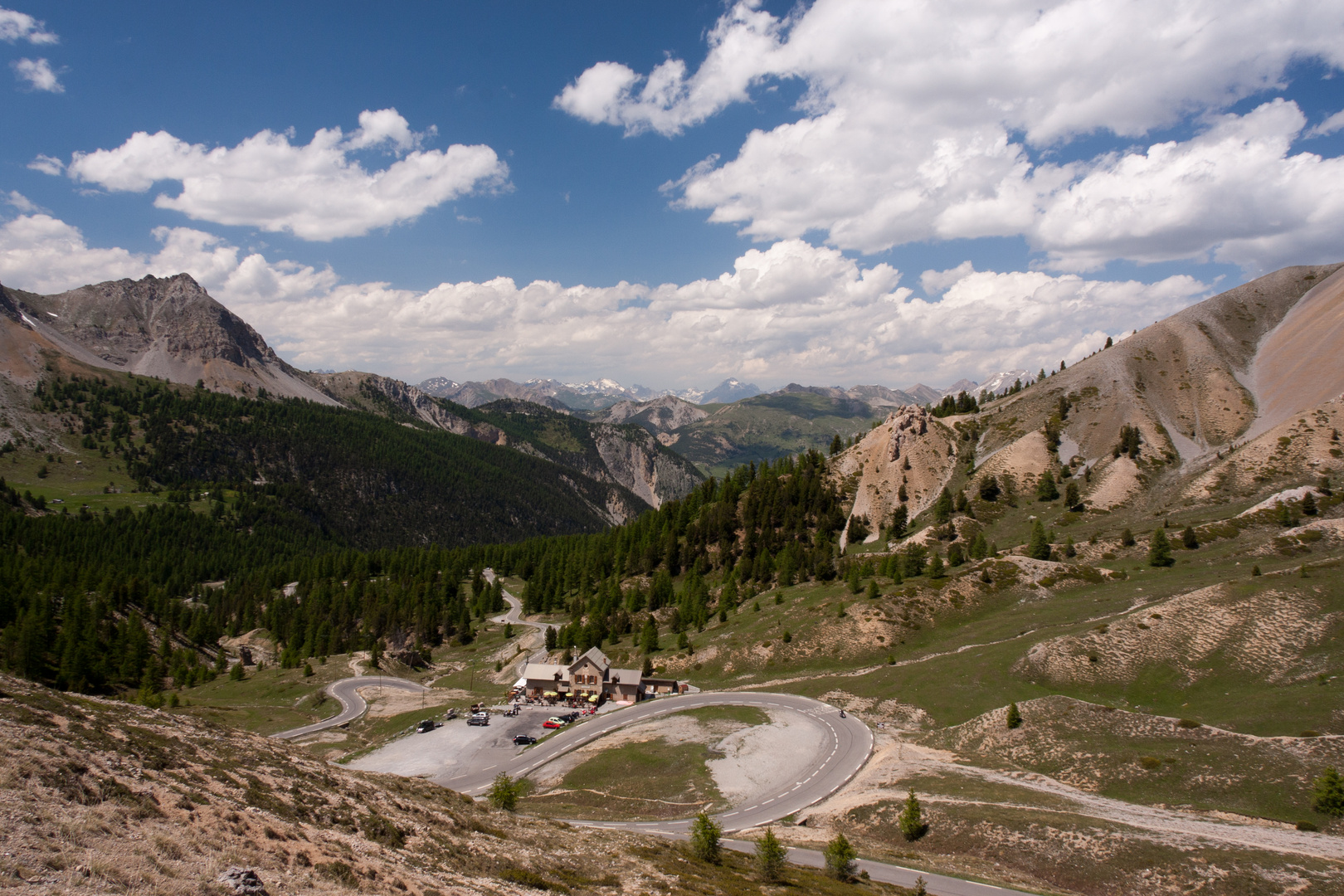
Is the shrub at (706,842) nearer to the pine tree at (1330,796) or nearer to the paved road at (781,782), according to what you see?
the paved road at (781,782)

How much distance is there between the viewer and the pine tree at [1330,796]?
40906 millimetres

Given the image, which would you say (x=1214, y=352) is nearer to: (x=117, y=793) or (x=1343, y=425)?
(x=1343, y=425)

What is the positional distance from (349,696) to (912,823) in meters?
91.5

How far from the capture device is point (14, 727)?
84.6ft

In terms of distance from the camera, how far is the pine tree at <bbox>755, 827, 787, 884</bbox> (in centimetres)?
3812

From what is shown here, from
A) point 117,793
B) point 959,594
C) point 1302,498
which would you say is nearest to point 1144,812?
point 959,594

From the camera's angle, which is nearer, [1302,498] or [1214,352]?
[1302,498]

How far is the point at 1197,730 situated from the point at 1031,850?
25003 mm

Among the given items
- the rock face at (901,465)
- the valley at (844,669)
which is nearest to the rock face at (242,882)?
the valley at (844,669)

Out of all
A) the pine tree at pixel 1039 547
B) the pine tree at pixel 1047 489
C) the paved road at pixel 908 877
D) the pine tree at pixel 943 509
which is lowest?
the paved road at pixel 908 877

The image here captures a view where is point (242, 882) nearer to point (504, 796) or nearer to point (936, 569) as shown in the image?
point (504, 796)

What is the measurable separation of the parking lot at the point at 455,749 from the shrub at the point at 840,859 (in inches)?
1591

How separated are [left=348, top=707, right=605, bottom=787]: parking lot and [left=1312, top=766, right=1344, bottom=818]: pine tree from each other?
69.1 m

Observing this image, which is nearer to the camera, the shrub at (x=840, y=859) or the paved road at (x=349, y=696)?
the shrub at (x=840, y=859)
